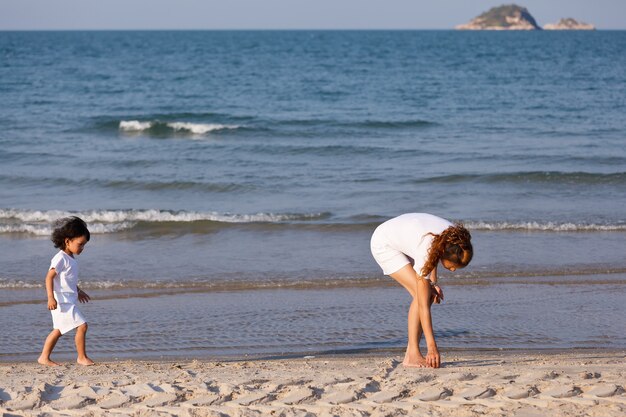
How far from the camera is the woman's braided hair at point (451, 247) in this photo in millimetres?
4977

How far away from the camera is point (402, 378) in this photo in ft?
16.2

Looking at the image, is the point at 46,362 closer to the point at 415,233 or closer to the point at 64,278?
the point at 64,278

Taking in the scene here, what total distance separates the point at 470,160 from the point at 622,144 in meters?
4.49

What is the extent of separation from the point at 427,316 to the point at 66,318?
245cm

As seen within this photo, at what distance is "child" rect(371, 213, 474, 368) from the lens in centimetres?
500

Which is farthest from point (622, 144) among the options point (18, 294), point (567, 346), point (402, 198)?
point (18, 294)

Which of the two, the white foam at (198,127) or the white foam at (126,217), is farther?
the white foam at (198,127)

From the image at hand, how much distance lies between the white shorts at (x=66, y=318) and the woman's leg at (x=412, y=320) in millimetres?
2186

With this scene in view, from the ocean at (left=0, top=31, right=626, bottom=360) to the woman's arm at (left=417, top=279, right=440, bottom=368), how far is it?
1.31m

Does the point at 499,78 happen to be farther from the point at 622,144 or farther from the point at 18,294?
the point at 18,294

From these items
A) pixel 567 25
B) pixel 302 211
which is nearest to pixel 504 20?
pixel 567 25

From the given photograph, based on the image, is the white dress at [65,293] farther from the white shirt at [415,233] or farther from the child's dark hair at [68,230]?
the white shirt at [415,233]

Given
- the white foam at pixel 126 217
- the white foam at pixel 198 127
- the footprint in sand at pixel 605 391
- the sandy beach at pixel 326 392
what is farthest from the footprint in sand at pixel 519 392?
the white foam at pixel 198 127

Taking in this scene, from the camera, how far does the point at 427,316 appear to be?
17.3ft
